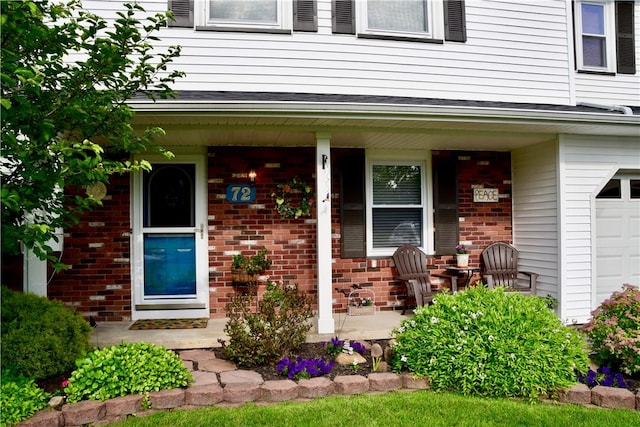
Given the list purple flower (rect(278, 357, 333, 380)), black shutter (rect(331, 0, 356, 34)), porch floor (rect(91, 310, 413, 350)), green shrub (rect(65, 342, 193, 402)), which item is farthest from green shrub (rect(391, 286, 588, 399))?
black shutter (rect(331, 0, 356, 34))

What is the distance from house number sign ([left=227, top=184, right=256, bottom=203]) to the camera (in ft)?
19.6

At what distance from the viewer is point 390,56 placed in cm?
586

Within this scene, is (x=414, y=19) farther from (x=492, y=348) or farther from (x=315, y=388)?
(x=315, y=388)

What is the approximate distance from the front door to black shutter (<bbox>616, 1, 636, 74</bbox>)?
7.15 meters

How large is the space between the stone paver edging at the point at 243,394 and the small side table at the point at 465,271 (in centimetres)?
270

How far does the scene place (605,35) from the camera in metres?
7.63

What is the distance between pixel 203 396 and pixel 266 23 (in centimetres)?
444

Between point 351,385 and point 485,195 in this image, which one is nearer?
point 351,385

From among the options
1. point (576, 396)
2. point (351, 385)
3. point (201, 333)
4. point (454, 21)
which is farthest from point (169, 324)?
point (454, 21)

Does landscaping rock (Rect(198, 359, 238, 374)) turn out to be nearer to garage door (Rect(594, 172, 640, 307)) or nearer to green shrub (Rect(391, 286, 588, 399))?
green shrub (Rect(391, 286, 588, 399))

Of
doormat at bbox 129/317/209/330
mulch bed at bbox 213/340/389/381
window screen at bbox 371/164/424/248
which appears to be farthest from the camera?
window screen at bbox 371/164/424/248

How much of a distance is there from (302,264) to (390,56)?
9.94ft

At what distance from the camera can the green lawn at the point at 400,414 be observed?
3113mm

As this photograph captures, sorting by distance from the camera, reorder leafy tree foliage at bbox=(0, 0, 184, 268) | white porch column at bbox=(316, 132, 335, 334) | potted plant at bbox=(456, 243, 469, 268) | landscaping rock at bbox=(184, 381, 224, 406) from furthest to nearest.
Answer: potted plant at bbox=(456, 243, 469, 268) → white porch column at bbox=(316, 132, 335, 334) → landscaping rock at bbox=(184, 381, 224, 406) → leafy tree foliage at bbox=(0, 0, 184, 268)
